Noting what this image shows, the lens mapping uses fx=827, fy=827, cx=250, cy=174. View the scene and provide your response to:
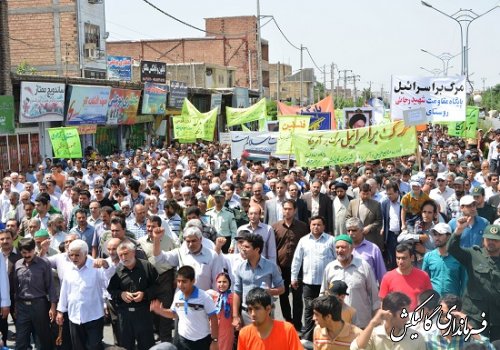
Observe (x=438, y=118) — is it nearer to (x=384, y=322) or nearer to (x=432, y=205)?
(x=432, y=205)

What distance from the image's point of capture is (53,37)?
40750mm

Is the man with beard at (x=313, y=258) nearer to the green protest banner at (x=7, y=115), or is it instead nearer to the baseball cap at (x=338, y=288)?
the baseball cap at (x=338, y=288)

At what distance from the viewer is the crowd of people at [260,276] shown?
5.75 m

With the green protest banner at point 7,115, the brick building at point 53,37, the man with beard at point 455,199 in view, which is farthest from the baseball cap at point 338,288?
the brick building at point 53,37

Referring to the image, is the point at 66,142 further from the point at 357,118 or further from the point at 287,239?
the point at 287,239

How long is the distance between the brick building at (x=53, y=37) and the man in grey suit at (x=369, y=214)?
31152mm

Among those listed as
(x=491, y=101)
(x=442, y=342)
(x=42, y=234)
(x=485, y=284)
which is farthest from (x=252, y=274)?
(x=491, y=101)

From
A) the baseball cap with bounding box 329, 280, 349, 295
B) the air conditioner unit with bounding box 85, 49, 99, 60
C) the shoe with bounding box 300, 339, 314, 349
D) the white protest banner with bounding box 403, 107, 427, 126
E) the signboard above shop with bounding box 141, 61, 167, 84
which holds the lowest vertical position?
the shoe with bounding box 300, 339, 314, 349

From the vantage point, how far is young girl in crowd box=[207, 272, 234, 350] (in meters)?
7.23

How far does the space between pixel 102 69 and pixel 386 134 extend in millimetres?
29798

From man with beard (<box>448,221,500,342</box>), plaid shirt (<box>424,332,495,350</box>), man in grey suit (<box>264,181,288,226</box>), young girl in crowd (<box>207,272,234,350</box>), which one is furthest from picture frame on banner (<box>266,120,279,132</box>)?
plaid shirt (<box>424,332,495,350</box>)

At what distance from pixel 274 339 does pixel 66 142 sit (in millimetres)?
13628

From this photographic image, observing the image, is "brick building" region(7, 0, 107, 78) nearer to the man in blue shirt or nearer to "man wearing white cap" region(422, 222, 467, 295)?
the man in blue shirt

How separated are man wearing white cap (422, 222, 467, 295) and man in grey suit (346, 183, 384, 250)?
2892 mm
